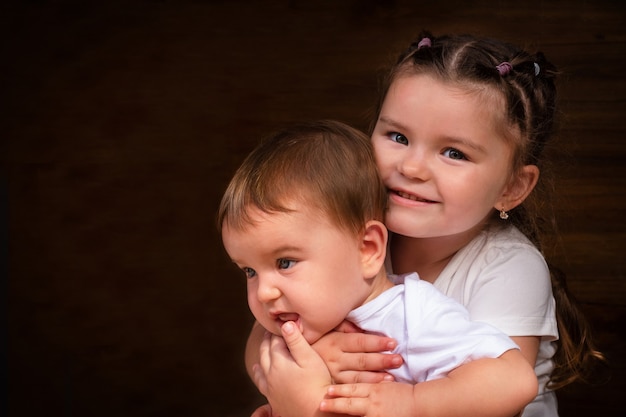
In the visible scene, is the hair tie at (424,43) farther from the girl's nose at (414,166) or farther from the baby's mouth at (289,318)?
the baby's mouth at (289,318)

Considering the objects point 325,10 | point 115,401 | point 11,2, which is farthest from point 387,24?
point 115,401

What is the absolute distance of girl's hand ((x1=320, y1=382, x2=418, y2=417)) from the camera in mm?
1499

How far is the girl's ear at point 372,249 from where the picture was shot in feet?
5.24

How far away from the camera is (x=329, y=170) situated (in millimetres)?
1555

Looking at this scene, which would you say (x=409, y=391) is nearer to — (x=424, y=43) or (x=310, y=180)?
(x=310, y=180)

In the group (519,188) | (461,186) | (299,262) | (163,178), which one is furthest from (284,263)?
(163,178)

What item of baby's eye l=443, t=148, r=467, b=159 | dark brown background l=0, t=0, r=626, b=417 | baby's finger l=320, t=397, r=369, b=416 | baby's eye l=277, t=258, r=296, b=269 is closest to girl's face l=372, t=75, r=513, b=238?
baby's eye l=443, t=148, r=467, b=159

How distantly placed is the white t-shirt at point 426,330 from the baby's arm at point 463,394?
0.08 ft

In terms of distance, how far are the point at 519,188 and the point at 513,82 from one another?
208mm

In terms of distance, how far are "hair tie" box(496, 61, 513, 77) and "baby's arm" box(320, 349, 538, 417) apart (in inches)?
21.1

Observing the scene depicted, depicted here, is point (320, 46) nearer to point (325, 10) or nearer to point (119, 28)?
point (325, 10)

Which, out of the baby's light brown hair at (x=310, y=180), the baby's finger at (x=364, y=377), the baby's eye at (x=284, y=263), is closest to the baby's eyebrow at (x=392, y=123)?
the baby's light brown hair at (x=310, y=180)

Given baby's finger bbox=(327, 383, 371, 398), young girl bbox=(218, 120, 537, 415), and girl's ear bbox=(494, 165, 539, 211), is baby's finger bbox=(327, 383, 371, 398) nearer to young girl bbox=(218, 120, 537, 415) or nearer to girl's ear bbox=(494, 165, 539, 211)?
young girl bbox=(218, 120, 537, 415)

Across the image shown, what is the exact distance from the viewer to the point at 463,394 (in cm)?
146
